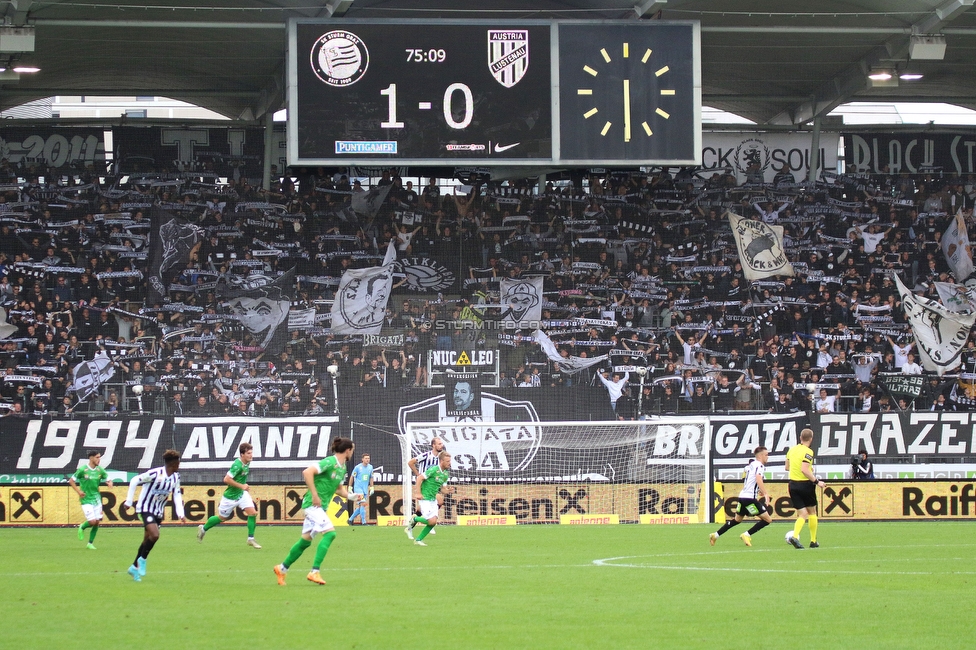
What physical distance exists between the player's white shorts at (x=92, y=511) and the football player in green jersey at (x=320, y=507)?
31.3 ft

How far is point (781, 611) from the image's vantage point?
38.3ft

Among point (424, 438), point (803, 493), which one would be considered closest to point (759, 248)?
point (424, 438)

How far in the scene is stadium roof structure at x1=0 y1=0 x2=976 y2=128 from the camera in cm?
3056

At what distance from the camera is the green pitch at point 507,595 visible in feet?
33.1

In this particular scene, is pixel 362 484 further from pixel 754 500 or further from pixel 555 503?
pixel 754 500

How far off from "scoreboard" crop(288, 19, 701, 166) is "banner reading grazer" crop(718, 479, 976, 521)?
8643 mm

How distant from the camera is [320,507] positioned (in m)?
14.0

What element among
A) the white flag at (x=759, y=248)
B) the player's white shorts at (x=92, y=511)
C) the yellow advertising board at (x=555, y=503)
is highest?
the white flag at (x=759, y=248)

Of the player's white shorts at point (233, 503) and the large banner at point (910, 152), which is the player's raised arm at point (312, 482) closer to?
the player's white shorts at point (233, 503)

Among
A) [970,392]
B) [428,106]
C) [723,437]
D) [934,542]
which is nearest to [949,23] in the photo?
[970,392]

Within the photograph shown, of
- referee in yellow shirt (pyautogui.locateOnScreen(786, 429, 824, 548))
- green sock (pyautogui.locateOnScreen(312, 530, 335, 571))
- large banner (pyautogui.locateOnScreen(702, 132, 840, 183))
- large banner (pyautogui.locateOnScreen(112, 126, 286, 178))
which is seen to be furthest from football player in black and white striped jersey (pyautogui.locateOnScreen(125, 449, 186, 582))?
large banner (pyautogui.locateOnScreen(702, 132, 840, 183))

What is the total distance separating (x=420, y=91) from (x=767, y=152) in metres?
17.5

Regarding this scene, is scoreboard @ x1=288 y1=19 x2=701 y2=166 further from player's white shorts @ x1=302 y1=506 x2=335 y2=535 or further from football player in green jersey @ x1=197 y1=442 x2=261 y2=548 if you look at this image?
player's white shorts @ x1=302 y1=506 x2=335 y2=535

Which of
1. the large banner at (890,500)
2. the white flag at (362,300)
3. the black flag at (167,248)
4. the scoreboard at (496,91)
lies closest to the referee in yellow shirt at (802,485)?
the large banner at (890,500)
